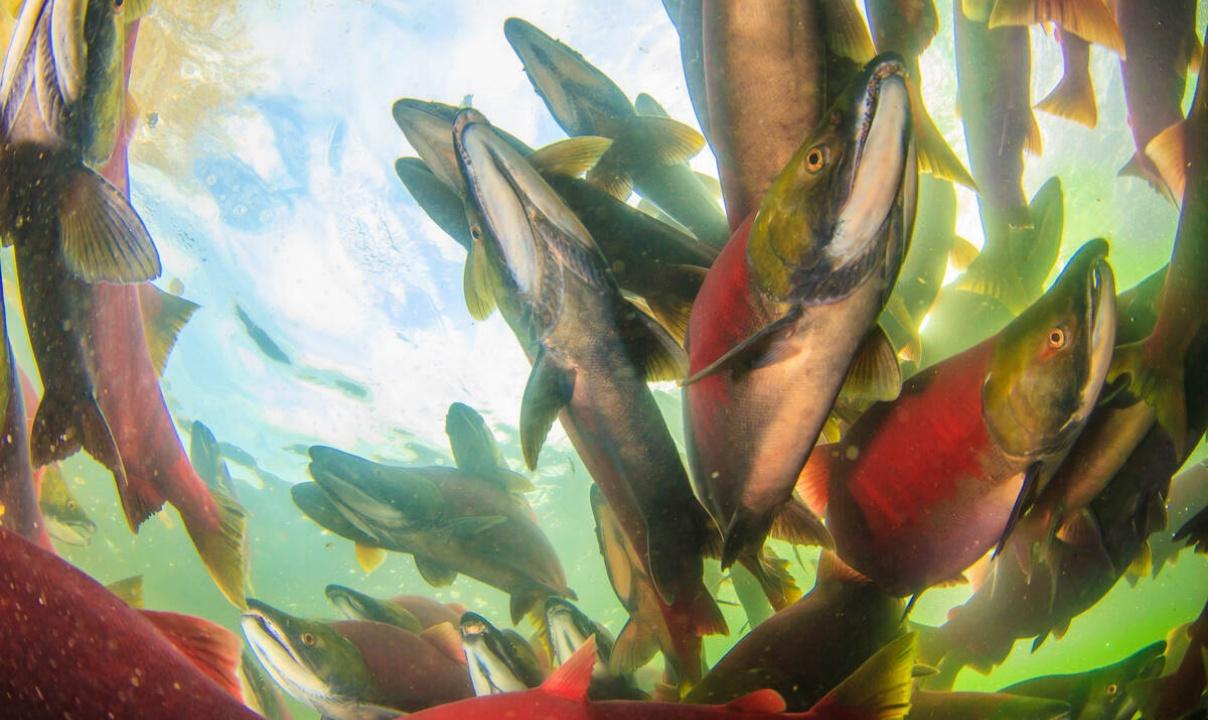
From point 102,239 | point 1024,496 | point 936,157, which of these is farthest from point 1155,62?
point 102,239

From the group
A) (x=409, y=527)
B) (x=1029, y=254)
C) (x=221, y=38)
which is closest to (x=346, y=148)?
(x=221, y=38)

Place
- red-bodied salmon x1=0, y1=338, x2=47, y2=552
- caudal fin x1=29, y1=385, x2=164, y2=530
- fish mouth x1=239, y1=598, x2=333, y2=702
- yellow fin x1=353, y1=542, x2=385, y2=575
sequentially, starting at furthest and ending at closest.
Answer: yellow fin x1=353, y1=542, x2=385, y2=575, fish mouth x1=239, y1=598, x2=333, y2=702, red-bodied salmon x1=0, y1=338, x2=47, y2=552, caudal fin x1=29, y1=385, x2=164, y2=530

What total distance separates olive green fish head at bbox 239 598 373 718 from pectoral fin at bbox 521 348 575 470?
1702 millimetres

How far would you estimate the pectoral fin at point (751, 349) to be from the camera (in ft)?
5.66

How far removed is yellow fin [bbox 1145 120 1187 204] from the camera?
10.1 ft

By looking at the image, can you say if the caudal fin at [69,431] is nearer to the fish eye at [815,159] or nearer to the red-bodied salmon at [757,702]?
the red-bodied salmon at [757,702]

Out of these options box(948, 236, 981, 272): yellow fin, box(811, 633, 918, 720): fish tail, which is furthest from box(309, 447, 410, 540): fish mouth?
box(948, 236, 981, 272): yellow fin

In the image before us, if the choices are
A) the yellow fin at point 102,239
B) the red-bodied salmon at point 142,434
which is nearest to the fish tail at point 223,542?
the red-bodied salmon at point 142,434

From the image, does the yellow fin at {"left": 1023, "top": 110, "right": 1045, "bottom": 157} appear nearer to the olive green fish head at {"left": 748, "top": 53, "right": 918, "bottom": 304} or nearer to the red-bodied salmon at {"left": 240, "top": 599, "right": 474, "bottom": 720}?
the olive green fish head at {"left": 748, "top": 53, "right": 918, "bottom": 304}

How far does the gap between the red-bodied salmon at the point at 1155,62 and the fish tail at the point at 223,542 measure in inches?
227

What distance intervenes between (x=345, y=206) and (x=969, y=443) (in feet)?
51.1

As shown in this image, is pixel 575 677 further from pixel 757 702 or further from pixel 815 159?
pixel 815 159

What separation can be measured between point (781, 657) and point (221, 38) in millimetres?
13444

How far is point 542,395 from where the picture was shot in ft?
8.14
